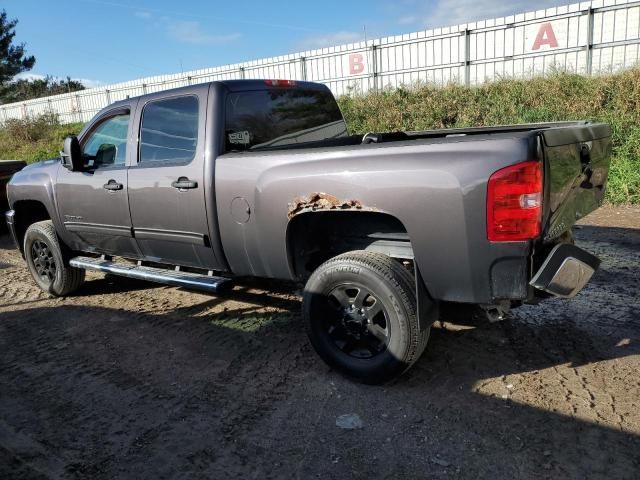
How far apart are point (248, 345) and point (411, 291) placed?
4.98 ft

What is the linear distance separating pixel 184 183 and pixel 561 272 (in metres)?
2.66

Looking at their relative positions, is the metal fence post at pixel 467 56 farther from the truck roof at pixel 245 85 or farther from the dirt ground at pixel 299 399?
the truck roof at pixel 245 85

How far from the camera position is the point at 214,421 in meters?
3.02

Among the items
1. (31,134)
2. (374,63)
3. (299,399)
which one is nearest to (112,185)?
(299,399)

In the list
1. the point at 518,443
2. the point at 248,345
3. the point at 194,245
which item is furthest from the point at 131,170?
the point at 518,443

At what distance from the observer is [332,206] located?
3.20 metres

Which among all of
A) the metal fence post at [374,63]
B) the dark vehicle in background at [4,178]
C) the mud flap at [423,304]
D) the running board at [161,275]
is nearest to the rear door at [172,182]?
the running board at [161,275]

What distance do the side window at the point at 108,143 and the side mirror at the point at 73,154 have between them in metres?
0.11

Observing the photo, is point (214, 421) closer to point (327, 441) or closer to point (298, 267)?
point (327, 441)

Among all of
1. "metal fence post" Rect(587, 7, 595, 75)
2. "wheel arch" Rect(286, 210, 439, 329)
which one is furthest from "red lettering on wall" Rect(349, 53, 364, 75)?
"wheel arch" Rect(286, 210, 439, 329)

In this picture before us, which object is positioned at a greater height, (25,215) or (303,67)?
(303,67)

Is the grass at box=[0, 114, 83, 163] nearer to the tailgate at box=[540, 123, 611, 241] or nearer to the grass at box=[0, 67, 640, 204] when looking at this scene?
the grass at box=[0, 67, 640, 204]

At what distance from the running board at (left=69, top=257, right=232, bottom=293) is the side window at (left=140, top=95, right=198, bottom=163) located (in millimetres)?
930

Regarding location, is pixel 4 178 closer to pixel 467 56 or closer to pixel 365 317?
pixel 365 317
